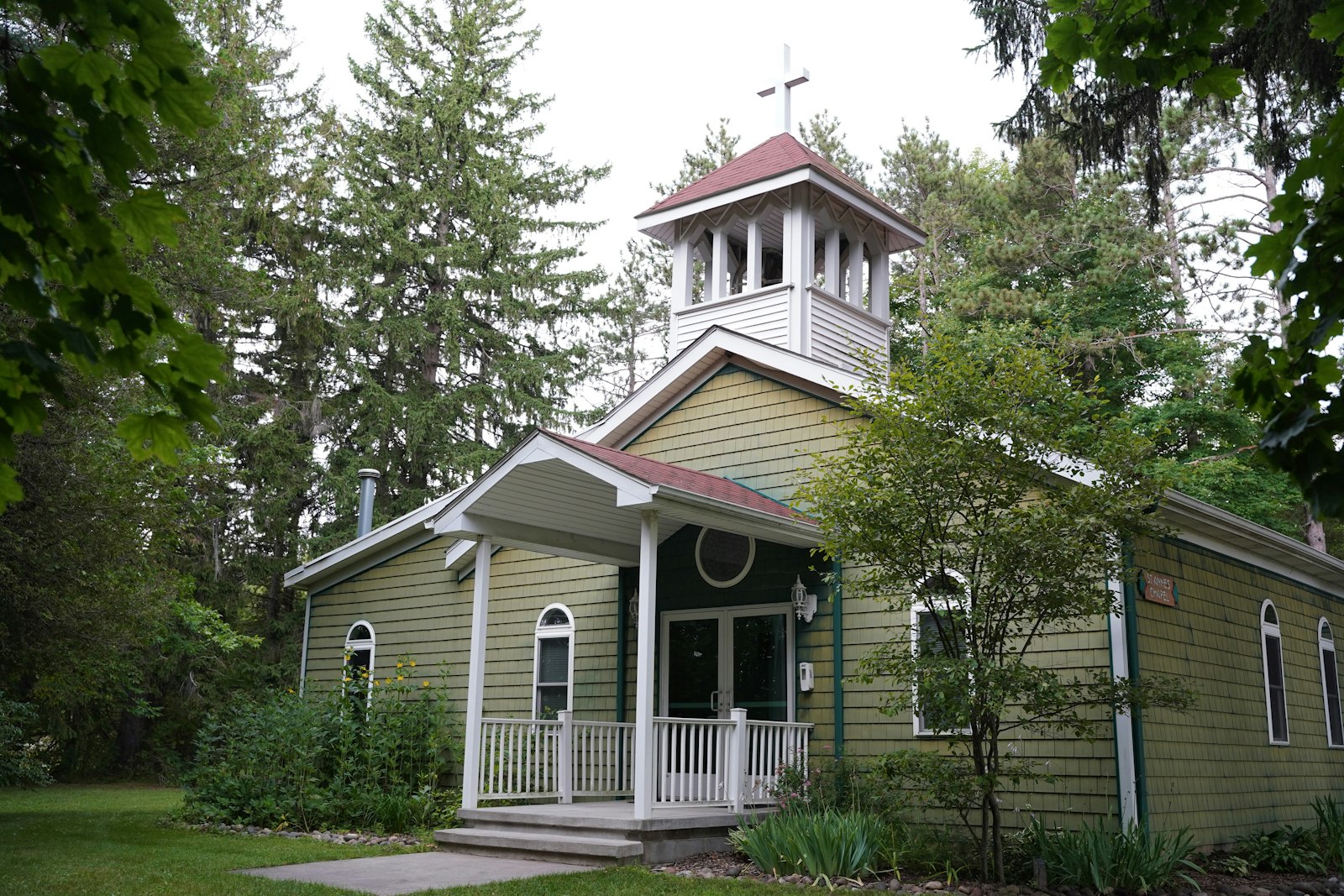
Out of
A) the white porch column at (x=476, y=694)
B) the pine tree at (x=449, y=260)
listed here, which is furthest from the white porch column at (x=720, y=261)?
the pine tree at (x=449, y=260)

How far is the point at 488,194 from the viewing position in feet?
86.4

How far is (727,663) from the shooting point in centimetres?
1161

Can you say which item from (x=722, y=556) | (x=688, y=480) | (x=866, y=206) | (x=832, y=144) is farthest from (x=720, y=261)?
(x=832, y=144)

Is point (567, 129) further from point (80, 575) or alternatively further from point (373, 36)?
point (80, 575)

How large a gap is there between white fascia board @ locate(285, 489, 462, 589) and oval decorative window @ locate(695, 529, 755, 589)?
364 centimetres

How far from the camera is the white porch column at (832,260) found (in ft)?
45.4

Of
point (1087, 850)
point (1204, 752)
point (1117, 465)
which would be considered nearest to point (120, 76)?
point (1117, 465)

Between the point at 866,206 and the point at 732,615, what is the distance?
18.2 feet

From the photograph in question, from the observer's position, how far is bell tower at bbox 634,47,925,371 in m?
13.1

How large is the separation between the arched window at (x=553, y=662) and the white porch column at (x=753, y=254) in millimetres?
4496

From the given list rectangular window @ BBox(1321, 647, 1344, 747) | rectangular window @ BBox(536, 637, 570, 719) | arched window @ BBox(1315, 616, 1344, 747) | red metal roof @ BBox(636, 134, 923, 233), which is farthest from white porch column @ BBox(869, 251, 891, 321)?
rectangular window @ BBox(1321, 647, 1344, 747)

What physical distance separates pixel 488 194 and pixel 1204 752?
66.9 feet

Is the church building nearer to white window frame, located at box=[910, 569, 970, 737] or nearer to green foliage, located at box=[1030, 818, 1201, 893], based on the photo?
white window frame, located at box=[910, 569, 970, 737]

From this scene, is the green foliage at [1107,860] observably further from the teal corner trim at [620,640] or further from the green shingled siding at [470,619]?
the green shingled siding at [470,619]
